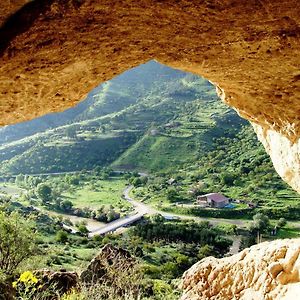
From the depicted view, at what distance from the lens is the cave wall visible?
378cm

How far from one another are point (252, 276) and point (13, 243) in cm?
1497

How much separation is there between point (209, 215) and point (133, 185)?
31189mm

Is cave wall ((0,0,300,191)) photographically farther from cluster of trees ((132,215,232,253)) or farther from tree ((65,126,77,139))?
tree ((65,126,77,139))

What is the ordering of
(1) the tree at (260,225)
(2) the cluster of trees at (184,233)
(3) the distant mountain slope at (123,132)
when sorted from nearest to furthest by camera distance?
(2) the cluster of trees at (184,233) < (1) the tree at (260,225) < (3) the distant mountain slope at (123,132)

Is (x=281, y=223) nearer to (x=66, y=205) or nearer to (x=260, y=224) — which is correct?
(x=260, y=224)

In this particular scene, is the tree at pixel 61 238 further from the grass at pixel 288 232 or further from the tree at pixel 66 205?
the tree at pixel 66 205

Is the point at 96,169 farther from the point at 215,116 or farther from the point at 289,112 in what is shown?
the point at 289,112

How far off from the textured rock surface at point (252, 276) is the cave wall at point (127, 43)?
168 inches

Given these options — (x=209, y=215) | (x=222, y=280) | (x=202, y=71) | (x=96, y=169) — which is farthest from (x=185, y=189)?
(x=202, y=71)

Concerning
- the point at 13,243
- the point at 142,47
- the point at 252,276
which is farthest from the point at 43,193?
the point at 142,47

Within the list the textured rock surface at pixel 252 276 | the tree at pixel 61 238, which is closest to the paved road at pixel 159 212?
the tree at pixel 61 238

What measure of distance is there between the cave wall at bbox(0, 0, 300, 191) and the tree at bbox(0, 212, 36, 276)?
17001mm

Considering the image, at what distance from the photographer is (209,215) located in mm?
67375

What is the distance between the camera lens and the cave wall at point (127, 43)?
149 inches
